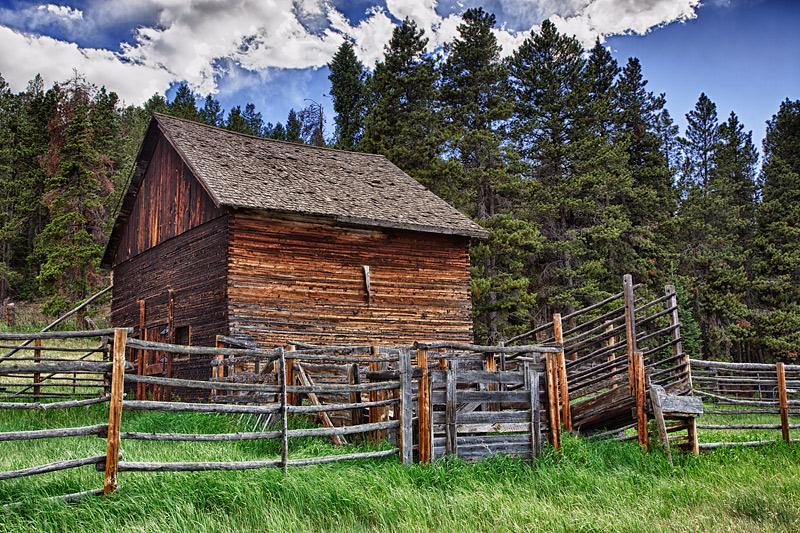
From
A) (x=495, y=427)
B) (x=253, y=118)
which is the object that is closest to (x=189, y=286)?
(x=495, y=427)

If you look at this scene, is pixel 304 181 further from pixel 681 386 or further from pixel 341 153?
pixel 681 386

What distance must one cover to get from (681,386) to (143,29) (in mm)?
34554

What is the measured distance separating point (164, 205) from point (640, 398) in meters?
15.6

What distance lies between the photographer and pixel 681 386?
1027 cm

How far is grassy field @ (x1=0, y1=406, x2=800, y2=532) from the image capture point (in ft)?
18.6

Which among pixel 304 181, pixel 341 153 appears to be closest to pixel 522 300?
pixel 341 153

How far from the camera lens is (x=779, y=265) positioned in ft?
115

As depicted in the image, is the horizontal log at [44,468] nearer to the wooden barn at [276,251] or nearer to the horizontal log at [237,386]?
the horizontal log at [237,386]

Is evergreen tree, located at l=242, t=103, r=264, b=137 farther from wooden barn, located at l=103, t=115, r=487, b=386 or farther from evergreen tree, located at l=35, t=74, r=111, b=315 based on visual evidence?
wooden barn, located at l=103, t=115, r=487, b=386

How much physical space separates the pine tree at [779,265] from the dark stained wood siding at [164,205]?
2933 cm

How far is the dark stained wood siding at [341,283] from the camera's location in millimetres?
16766

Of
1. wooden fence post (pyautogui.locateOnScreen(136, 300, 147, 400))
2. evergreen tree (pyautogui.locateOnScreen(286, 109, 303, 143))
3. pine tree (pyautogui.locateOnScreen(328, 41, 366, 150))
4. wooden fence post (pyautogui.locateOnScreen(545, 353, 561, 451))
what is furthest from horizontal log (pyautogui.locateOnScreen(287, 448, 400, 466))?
evergreen tree (pyautogui.locateOnScreen(286, 109, 303, 143))

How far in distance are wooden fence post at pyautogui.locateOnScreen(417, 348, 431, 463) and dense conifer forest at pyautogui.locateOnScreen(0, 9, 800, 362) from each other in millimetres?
20132

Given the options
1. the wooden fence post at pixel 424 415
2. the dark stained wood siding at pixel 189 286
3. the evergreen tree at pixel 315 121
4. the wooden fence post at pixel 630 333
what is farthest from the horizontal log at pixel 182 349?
the evergreen tree at pixel 315 121
